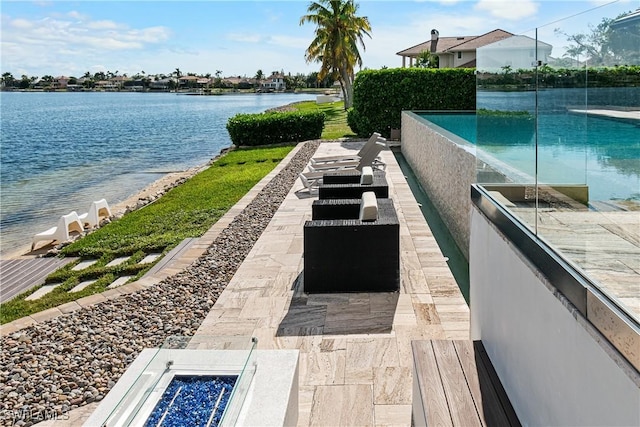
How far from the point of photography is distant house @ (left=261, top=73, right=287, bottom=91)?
431 feet

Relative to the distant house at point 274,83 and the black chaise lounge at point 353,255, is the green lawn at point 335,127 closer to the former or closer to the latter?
the black chaise lounge at point 353,255

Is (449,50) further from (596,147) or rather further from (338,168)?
(596,147)

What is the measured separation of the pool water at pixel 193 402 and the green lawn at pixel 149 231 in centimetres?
427

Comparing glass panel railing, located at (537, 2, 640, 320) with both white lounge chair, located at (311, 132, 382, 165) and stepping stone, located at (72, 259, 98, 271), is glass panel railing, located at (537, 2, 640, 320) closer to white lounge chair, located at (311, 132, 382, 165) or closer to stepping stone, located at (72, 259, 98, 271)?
→ stepping stone, located at (72, 259, 98, 271)

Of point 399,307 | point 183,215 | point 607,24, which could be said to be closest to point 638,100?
point 607,24

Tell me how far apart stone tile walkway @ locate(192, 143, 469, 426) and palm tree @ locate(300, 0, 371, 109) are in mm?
30823

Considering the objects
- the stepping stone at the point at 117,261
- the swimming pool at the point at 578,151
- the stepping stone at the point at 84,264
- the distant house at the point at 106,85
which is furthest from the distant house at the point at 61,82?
the swimming pool at the point at 578,151

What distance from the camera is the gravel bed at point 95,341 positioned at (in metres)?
3.84

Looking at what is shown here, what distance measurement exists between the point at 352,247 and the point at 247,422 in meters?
2.92

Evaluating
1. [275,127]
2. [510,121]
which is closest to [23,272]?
[510,121]

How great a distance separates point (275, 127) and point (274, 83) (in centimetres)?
11457

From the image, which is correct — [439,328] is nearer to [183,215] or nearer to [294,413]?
[294,413]

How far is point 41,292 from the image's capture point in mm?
7285

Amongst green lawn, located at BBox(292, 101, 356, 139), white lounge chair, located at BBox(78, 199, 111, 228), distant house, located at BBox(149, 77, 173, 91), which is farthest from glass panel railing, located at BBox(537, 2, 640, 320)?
distant house, located at BBox(149, 77, 173, 91)
